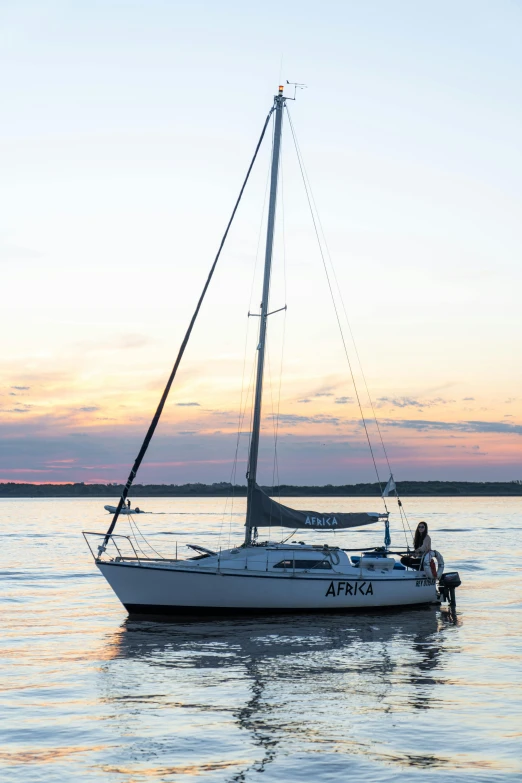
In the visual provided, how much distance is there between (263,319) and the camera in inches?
965

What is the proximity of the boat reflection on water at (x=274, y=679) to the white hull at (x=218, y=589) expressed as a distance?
0.52 m

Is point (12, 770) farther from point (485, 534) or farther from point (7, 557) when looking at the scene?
point (485, 534)

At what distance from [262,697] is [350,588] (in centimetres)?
946

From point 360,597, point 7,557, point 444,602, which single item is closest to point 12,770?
point 360,597

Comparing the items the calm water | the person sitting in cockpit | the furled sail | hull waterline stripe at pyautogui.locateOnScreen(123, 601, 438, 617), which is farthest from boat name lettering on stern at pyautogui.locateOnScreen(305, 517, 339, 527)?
the person sitting in cockpit

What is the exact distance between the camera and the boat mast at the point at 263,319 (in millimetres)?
23500

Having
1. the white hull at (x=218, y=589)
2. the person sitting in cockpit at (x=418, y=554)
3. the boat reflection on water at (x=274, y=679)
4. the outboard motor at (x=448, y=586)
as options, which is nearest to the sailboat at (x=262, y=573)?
the white hull at (x=218, y=589)

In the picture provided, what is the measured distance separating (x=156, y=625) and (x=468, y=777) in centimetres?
1375

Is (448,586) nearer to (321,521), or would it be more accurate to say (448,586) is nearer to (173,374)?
(321,521)

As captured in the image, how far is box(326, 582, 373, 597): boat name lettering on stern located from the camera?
23.7 meters

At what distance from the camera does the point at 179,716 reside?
13.4 meters

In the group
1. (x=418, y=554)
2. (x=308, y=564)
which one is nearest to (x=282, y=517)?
(x=308, y=564)

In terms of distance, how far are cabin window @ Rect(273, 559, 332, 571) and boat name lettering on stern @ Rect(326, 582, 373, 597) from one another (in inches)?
22.3

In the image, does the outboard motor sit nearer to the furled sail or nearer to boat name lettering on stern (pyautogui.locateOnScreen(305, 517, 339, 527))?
the furled sail
